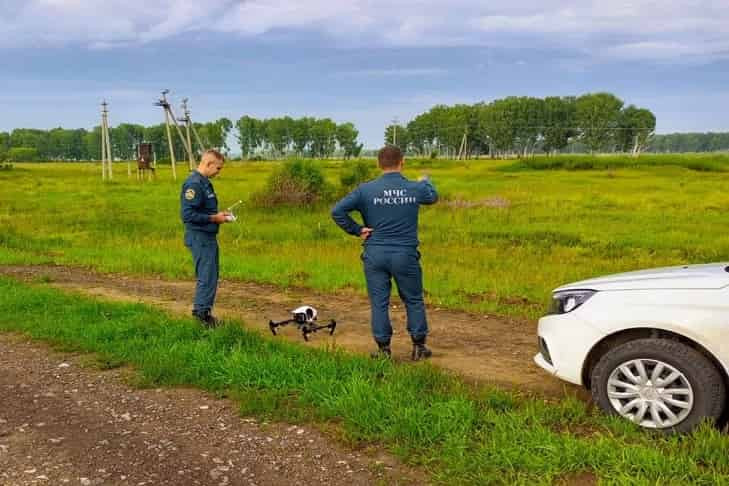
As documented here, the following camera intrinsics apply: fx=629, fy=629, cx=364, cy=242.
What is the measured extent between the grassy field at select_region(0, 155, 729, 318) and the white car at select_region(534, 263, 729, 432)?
11.0 feet

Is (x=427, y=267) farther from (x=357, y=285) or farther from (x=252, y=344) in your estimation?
(x=252, y=344)

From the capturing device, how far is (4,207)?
2419 cm

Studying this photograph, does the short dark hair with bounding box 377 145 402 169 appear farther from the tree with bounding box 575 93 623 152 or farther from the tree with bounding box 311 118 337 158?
the tree with bounding box 311 118 337 158

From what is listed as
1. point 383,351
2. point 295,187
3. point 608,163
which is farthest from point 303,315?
point 608,163

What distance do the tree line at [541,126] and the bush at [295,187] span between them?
98.2 meters

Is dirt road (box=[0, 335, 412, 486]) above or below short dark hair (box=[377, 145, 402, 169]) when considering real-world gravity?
below

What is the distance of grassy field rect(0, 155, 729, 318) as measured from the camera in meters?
10.2

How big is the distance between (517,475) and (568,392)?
167 cm

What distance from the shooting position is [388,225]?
529 cm

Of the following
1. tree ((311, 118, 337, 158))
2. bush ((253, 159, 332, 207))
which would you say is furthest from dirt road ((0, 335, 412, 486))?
tree ((311, 118, 337, 158))

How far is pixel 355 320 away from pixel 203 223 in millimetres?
2191

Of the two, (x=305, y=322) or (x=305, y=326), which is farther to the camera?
(x=305, y=322)

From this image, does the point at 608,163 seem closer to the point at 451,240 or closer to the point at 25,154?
the point at 451,240

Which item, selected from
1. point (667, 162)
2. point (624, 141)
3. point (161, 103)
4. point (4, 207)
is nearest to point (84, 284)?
point (4, 207)
